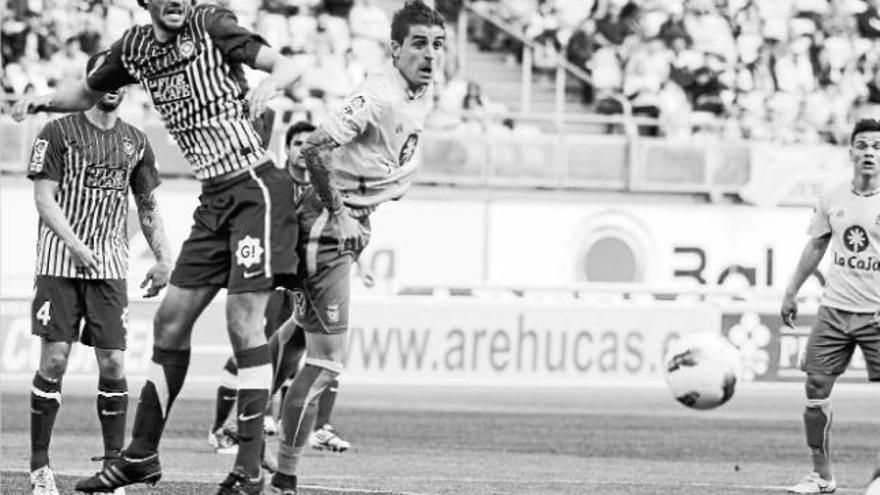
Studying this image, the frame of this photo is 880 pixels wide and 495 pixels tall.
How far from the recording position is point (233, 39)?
890 centimetres

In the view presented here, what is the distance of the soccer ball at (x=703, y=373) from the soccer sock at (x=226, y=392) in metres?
3.26

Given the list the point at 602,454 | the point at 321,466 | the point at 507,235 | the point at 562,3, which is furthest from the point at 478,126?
the point at 321,466

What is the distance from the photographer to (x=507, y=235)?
2719cm

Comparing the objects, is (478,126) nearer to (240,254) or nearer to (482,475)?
(482,475)

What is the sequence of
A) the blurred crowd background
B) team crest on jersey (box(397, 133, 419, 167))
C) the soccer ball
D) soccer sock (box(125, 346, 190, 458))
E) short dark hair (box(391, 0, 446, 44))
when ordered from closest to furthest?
soccer sock (box(125, 346, 190, 458)) → short dark hair (box(391, 0, 446, 44)) → team crest on jersey (box(397, 133, 419, 167)) → the soccer ball → the blurred crowd background

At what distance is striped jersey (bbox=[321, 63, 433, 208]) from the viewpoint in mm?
9883

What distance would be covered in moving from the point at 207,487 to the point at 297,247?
1838mm

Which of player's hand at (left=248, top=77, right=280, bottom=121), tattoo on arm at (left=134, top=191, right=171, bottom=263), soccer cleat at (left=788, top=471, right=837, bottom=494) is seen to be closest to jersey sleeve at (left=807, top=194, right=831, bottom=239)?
Result: soccer cleat at (left=788, top=471, right=837, bottom=494)

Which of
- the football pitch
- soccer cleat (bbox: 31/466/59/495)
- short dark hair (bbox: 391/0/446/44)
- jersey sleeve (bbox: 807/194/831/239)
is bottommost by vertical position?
the football pitch

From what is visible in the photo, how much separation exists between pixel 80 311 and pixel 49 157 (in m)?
0.87

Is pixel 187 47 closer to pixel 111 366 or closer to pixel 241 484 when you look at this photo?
pixel 241 484

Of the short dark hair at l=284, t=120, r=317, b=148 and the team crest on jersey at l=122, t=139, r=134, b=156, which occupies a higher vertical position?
the short dark hair at l=284, t=120, r=317, b=148

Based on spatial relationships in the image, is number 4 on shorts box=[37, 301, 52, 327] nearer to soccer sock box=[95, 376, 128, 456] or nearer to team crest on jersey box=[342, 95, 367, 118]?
soccer sock box=[95, 376, 128, 456]

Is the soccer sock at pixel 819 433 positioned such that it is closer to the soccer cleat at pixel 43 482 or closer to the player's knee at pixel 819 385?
the player's knee at pixel 819 385
